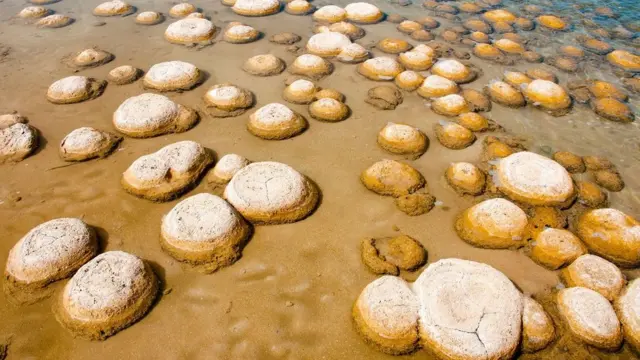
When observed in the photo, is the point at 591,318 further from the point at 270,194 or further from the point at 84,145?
the point at 84,145

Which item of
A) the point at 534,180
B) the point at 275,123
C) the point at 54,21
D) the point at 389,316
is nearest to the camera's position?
the point at 389,316

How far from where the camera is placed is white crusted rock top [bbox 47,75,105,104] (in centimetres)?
575

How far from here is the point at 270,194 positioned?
165 inches

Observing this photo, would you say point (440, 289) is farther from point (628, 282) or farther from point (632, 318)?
point (628, 282)

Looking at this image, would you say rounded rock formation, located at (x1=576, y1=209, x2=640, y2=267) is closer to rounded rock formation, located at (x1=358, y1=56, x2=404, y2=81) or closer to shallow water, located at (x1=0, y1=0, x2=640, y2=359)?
shallow water, located at (x1=0, y1=0, x2=640, y2=359)

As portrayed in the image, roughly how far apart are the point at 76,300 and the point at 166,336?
78cm

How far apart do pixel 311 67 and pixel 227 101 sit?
1634 mm

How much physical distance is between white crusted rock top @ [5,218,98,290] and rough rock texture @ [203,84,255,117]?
2463mm

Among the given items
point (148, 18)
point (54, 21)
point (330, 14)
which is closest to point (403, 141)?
point (330, 14)

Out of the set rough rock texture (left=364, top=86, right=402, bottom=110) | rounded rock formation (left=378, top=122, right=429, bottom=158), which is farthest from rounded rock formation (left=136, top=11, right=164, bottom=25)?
rounded rock formation (left=378, top=122, right=429, bottom=158)

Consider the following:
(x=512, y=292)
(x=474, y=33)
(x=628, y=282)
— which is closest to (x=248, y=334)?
(x=512, y=292)

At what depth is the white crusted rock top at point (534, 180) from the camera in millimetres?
4484

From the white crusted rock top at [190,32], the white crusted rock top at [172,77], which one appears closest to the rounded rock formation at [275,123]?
the white crusted rock top at [172,77]

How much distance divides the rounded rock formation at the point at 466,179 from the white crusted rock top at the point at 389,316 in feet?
5.60
